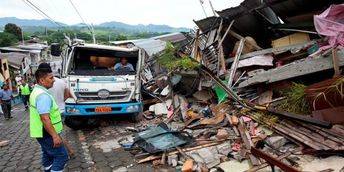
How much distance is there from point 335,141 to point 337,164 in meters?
0.54

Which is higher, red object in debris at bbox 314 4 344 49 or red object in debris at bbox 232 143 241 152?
red object in debris at bbox 314 4 344 49

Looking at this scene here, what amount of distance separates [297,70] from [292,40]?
2.45 metres

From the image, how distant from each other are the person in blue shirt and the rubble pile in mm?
1692

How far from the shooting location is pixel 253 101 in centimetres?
920

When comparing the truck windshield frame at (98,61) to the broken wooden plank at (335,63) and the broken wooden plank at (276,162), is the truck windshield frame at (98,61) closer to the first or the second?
the broken wooden plank at (335,63)

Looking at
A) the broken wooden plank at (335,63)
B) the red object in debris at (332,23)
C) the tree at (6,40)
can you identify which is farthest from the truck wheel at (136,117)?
the tree at (6,40)

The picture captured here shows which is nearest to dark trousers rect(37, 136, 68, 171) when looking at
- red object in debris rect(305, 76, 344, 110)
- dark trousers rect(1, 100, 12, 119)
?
red object in debris rect(305, 76, 344, 110)

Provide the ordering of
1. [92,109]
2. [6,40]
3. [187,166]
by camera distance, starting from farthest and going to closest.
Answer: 1. [6,40]
2. [92,109]
3. [187,166]

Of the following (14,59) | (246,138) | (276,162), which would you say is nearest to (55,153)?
(276,162)

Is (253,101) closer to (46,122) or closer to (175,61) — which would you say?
(175,61)

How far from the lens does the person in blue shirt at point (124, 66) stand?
39.1ft

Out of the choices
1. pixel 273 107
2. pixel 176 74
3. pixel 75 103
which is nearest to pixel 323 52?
pixel 273 107

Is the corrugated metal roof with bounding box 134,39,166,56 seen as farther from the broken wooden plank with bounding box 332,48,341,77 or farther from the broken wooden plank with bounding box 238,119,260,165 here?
the broken wooden plank with bounding box 332,48,341,77

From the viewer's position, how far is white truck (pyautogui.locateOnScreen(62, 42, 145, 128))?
10.9 meters
